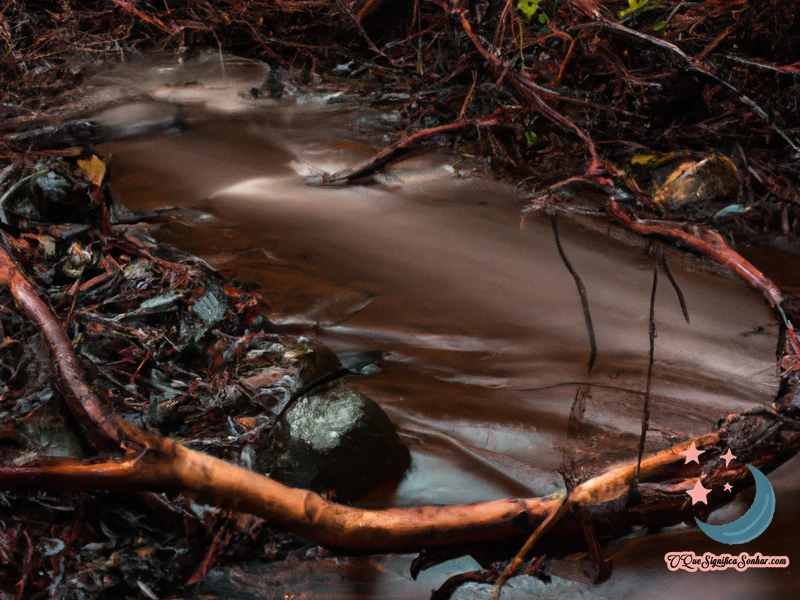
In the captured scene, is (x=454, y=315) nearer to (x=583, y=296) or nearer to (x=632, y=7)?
(x=583, y=296)

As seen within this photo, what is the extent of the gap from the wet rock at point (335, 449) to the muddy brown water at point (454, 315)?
8 cm

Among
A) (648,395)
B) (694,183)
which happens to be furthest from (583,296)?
(694,183)

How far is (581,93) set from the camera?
3.27m

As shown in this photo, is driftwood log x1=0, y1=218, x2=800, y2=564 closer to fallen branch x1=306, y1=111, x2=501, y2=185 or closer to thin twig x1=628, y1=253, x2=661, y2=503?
thin twig x1=628, y1=253, x2=661, y2=503

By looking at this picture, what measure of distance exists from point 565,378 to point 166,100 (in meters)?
2.75

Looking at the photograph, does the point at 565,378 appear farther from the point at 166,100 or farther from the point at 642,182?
the point at 166,100

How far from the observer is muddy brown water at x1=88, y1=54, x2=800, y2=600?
6.42 feet

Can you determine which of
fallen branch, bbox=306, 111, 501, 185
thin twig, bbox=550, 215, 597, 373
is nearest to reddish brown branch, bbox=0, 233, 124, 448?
fallen branch, bbox=306, 111, 501, 185

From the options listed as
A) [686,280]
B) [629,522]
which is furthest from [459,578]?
[686,280]

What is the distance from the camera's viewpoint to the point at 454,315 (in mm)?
2643

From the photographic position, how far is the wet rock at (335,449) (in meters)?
2.10

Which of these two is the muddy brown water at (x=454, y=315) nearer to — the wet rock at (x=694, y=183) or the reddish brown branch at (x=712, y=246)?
the reddish brown branch at (x=712, y=246)

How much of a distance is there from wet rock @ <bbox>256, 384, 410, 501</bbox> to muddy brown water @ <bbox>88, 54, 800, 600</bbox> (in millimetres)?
83

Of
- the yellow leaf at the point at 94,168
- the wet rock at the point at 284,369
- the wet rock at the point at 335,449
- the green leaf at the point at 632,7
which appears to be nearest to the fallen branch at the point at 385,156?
the green leaf at the point at 632,7
